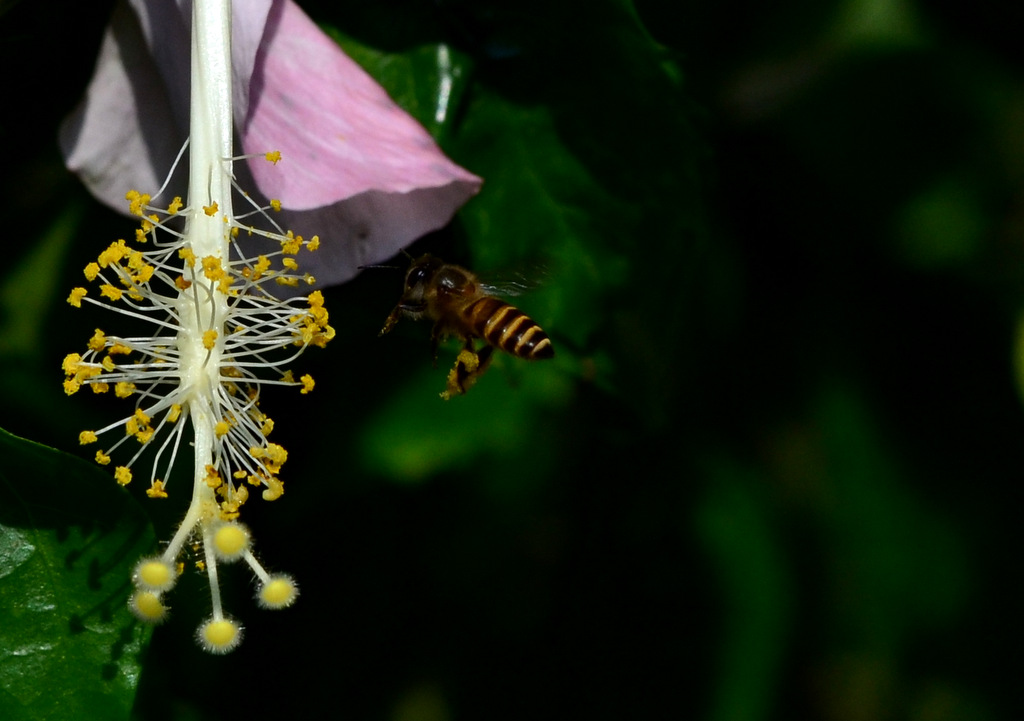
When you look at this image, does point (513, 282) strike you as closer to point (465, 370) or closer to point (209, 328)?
point (465, 370)

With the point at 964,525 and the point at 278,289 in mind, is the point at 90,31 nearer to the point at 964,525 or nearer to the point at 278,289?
the point at 278,289

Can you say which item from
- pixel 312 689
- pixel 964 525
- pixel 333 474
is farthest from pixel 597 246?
pixel 964 525

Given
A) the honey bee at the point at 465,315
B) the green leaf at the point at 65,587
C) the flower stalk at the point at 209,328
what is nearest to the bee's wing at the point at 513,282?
the honey bee at the point at 465,315

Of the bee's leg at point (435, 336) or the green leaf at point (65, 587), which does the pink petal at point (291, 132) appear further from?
the green leaf at point (65, 587)

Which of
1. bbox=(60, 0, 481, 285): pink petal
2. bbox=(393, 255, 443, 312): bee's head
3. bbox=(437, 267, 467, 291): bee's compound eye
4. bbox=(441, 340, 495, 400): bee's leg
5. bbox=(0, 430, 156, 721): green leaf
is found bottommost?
bbox=(0, 430, 156, 721): green leaf

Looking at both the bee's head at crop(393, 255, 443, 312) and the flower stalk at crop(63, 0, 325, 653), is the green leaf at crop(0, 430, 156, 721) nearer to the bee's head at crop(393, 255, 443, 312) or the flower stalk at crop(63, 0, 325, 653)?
the flower stalk at crop(63, 0, 325, 653)

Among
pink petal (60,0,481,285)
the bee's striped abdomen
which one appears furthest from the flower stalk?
the bee's striped abdomen

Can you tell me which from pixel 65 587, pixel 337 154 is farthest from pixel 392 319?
pixel 65 587
